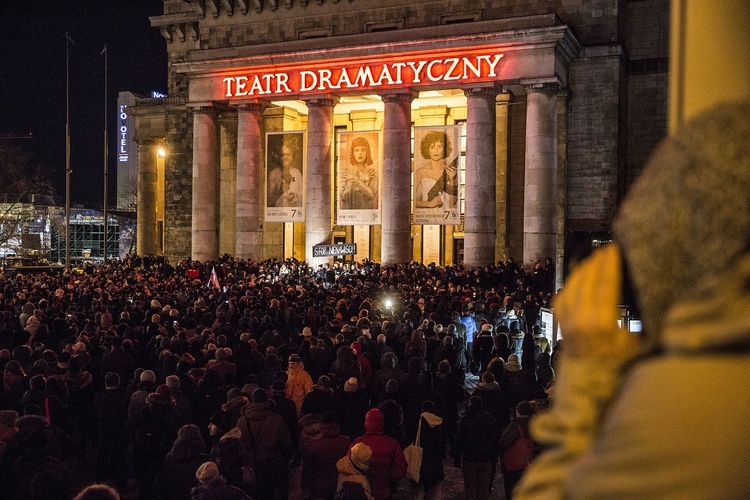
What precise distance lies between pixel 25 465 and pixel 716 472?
7163 millimetres

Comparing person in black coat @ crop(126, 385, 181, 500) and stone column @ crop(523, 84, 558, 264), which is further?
stone column @ crop(523, 84, 558, 264)

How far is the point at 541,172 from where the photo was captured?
35.7 meters

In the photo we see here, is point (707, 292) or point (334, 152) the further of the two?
point (334, 152)

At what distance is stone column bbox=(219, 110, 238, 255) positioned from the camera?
47.9 m

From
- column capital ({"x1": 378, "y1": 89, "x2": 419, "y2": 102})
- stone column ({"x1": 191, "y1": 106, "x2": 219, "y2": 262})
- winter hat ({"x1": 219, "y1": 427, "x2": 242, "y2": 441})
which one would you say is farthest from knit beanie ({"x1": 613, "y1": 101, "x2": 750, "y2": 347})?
stone column ({"x1": 191, "y1": 106, "x2": 219, "y2": 262})

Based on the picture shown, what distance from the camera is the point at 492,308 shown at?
2034cm

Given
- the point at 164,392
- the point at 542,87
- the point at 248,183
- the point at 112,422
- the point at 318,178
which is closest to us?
the point at 164,392

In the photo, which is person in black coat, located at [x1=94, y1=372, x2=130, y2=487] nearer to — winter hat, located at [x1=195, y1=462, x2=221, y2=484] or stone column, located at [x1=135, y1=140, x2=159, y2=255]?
winter hat, located at [x1=195, y1=462, x2=221, y2=484]

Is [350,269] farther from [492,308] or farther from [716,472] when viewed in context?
[716,472]

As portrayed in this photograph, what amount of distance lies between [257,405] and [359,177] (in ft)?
101

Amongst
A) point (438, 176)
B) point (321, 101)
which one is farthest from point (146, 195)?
point (438, 176)

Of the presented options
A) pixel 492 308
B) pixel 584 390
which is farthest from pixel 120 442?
pixel 492 308

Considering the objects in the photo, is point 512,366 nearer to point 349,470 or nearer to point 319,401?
point 319,401

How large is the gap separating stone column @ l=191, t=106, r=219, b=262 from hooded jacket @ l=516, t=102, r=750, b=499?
1724 inches
